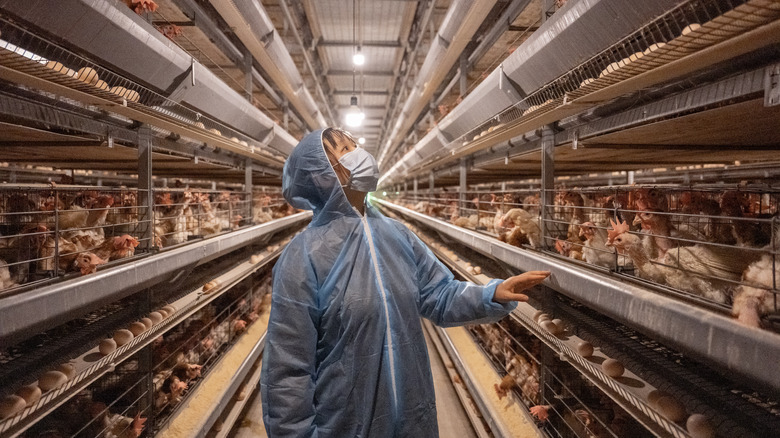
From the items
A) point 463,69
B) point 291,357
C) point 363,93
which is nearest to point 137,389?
point 291,357

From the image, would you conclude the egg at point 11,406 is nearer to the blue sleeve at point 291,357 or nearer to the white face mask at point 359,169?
the blue sleeve at point 291,357

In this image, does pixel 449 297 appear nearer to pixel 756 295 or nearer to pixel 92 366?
pixel 756 295

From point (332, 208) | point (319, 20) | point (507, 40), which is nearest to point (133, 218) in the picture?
point (332, 208)

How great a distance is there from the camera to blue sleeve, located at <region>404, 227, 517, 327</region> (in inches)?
57.3

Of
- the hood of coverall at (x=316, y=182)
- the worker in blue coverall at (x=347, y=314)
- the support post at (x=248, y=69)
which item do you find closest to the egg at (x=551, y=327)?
the worker in blue coverall at (x=347, y=314)

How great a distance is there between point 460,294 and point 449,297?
1.8 inches

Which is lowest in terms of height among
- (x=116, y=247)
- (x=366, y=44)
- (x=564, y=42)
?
(x=116, y=247)

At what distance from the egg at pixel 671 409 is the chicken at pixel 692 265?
0.34 metres

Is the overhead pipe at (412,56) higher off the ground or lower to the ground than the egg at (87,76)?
higher

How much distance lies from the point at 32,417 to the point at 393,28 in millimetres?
5886

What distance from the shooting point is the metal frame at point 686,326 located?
0.84 metres

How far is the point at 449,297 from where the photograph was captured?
4.99ft

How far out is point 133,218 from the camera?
259cm

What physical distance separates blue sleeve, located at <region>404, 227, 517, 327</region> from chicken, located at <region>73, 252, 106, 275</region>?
1275 mm
